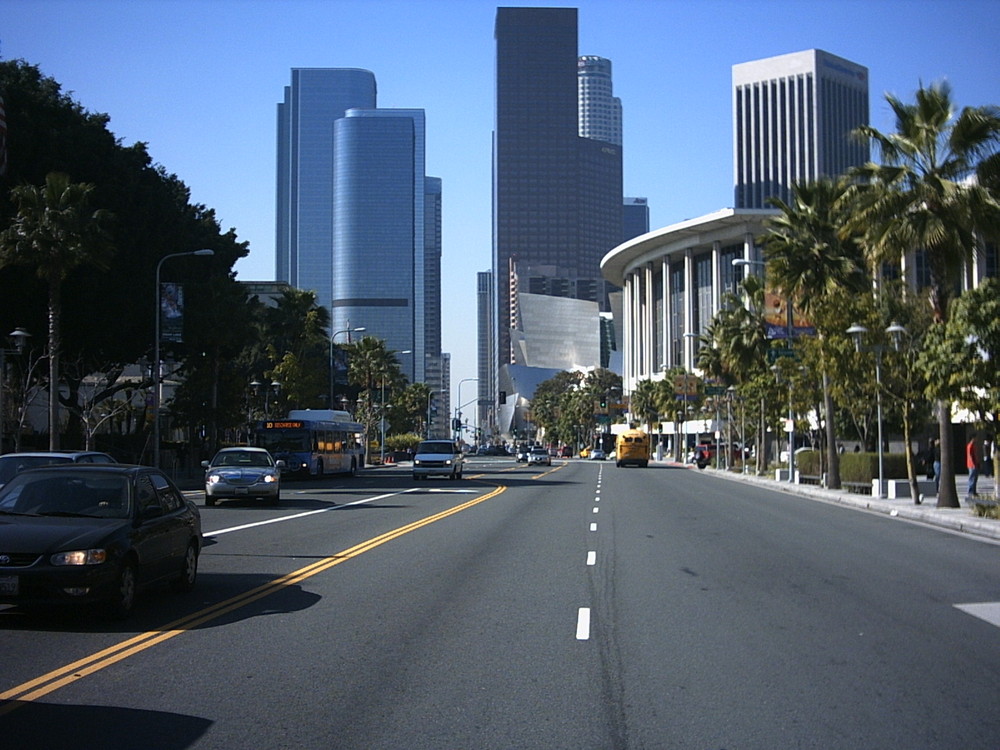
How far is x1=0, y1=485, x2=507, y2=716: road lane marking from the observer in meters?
8.13

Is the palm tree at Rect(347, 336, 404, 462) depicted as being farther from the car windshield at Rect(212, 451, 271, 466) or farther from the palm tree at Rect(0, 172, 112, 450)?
the car windshield at Rect(212, 451, 271, 466)

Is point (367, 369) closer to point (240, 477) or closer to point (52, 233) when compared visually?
point (52, 233)

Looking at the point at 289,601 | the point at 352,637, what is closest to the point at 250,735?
the point at 352,637

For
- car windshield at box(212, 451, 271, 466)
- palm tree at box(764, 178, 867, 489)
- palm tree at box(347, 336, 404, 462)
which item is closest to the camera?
car windshield at box(212, 451, 271, 466)

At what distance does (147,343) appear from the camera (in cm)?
5400

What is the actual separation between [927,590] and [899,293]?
35.6 meters

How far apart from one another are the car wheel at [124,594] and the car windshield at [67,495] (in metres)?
0.71

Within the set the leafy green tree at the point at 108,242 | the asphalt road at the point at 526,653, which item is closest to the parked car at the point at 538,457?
the leafy green tree at the point at 108,242

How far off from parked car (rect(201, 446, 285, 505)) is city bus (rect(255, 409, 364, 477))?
17624mm

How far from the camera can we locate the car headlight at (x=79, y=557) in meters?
10.4

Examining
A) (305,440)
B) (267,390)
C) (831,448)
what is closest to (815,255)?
(831,448)

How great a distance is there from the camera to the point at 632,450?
280 ft

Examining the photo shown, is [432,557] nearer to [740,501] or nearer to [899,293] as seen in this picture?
[740,501]

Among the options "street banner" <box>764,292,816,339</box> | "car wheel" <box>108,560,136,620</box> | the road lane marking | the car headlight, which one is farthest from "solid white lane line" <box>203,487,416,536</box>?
"street banner" <box>764,292,816,339</box>
